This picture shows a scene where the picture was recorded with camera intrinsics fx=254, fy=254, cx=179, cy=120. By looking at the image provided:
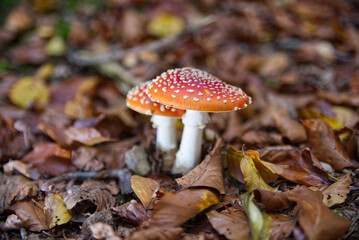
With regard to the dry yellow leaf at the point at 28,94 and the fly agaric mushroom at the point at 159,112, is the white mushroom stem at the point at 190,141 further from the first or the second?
the dry yellow leaf at the point at 28,94

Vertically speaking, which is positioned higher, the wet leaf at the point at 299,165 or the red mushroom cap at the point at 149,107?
the red mushroom cap at the point at 149,107

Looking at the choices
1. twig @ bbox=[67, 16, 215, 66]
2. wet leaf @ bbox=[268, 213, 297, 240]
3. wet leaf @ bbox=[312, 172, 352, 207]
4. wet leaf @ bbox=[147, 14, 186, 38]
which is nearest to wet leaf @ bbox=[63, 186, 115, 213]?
wet leaf @ bbox=[268, 213, 297, 240]

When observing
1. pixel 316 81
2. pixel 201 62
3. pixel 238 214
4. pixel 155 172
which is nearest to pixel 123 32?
pixel 201 62

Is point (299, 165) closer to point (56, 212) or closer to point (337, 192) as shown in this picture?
point (337, 192)

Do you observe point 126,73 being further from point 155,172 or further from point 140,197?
point 140,197

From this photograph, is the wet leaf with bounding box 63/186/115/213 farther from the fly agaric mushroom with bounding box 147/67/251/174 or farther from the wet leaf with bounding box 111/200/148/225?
the fly agaric mushroom with bounding box 147/67/251/174

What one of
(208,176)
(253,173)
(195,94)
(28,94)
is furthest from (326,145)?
(28,94)

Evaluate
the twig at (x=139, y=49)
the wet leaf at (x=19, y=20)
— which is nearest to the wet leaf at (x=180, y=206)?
the twig at (x=139, y=49)
